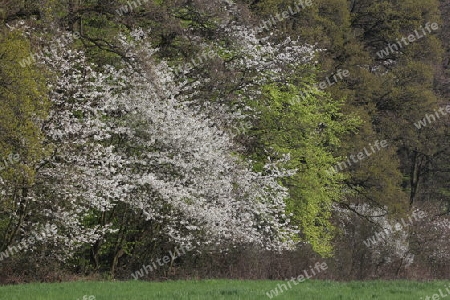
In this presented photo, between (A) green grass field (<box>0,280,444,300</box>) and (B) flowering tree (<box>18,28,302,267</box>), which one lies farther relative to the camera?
(B) flowering tree (<box>18,28,302,267</box>)

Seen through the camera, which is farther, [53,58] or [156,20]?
[156,20]

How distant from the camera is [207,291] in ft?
47.3

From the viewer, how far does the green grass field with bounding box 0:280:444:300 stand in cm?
1304

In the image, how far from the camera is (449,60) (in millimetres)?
38938

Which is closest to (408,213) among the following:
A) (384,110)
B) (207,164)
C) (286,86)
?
(384,110)

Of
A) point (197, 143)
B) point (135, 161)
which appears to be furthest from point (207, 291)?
point (197, 143)

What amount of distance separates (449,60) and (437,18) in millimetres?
4537

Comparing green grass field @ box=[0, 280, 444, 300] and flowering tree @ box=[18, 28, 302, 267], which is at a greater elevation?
flowering tree @ box=[18, 28, 302, 267]

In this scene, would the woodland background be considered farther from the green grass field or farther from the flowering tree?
the green grass field

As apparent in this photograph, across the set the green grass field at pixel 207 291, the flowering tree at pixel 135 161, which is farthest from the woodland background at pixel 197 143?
the green grass field at pixel 207 291

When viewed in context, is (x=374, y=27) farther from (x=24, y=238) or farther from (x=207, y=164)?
(x=24, y=238)

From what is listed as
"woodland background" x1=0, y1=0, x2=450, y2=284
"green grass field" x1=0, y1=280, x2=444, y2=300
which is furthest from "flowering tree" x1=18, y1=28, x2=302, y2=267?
"green grass field" x1=0, y1=280, x2=444, y2=300

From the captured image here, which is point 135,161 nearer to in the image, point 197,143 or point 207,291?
point 197,143

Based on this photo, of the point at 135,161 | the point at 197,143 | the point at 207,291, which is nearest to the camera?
the point at 207,291
